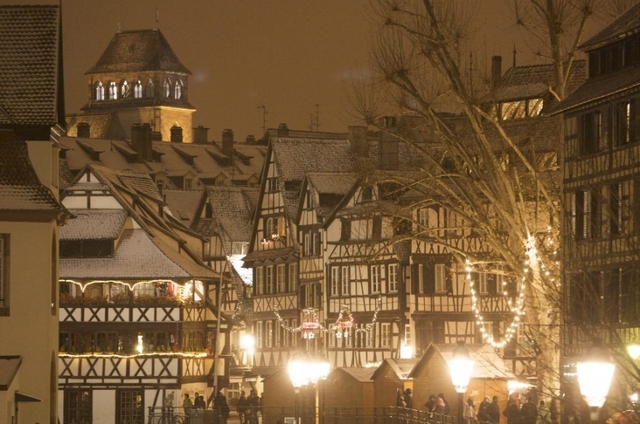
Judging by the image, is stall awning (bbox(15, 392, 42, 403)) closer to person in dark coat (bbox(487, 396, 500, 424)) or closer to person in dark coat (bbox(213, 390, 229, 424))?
person in dark coat (bbox(487, 396, 500, 424))

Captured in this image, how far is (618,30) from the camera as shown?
52250mm

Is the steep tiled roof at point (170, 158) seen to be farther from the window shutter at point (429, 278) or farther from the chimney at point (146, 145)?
the window shutter at point (429, 278)

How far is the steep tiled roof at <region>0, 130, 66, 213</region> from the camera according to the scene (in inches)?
1758

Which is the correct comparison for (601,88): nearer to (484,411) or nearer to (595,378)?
(484,411)

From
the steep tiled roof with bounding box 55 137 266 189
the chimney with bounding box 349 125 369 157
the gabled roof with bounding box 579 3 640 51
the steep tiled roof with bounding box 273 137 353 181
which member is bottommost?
the gabled roof with bounding box 579 3 640 51

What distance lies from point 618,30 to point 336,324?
32.7 metres

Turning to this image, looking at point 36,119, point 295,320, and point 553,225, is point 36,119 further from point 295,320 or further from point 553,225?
point 295,320

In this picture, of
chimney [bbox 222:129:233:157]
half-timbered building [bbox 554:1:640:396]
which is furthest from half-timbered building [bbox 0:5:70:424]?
chimney [bbox 222:129:233:157]

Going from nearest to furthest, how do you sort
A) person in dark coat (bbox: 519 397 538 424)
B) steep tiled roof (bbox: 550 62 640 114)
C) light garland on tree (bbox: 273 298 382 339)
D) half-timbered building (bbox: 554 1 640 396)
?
1. person in dark coat (bbox: 519 397 538 424)
2. half-timbered building (bbox: 554 1 640 396)
3. steep tiled roof (bbox: 550 62 640 114)
4. light garland on tree (bbox: 273 298 382 339)

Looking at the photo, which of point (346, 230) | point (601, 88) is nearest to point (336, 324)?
point (346, 230)

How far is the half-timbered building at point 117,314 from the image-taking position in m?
77.2

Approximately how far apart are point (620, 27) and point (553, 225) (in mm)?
5357

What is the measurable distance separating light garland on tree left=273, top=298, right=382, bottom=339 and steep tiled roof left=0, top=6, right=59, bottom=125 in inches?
1259

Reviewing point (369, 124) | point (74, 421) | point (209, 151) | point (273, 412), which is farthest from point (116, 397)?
point (209, 151)
